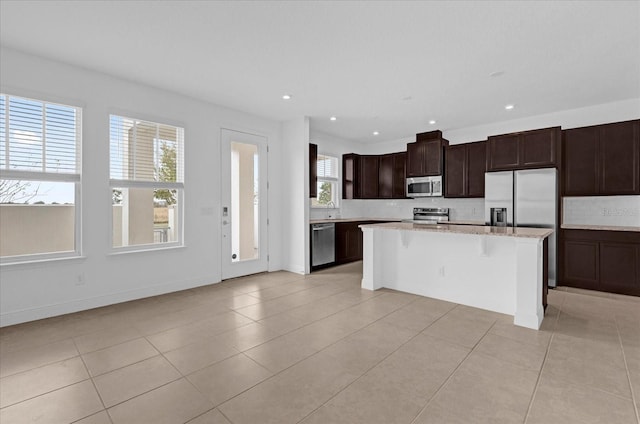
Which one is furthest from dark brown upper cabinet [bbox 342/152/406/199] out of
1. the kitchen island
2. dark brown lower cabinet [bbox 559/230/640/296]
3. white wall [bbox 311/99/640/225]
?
dark brown lower cabinet [bbox 559/230/640/296]

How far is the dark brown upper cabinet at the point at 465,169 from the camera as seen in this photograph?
5.81 metres

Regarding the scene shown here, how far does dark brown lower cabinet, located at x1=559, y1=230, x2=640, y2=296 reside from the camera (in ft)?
13.6

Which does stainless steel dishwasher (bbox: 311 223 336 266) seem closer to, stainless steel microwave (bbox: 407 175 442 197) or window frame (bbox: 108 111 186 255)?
stainless steel microwave (bbox: 407 175 442 197)

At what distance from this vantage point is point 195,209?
181 inches

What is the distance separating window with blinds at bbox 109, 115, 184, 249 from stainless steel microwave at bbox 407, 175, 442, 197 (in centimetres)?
450

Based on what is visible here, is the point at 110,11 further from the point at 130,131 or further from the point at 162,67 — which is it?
the point at 130,131

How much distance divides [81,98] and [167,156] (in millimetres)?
1114

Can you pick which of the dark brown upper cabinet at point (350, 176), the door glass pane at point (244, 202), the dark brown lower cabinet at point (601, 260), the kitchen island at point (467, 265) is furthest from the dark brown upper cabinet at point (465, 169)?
the door glass pane at point (244, 202)

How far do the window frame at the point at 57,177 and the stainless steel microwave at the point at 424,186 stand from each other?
221 inches

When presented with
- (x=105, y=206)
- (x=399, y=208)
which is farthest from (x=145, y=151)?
(x=399, y=208)

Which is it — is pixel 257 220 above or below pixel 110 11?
below

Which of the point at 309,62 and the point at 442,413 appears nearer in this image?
the point at 442,413

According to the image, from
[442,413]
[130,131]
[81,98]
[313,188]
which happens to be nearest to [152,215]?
[130,131]

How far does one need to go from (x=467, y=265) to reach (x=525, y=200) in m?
1.88
